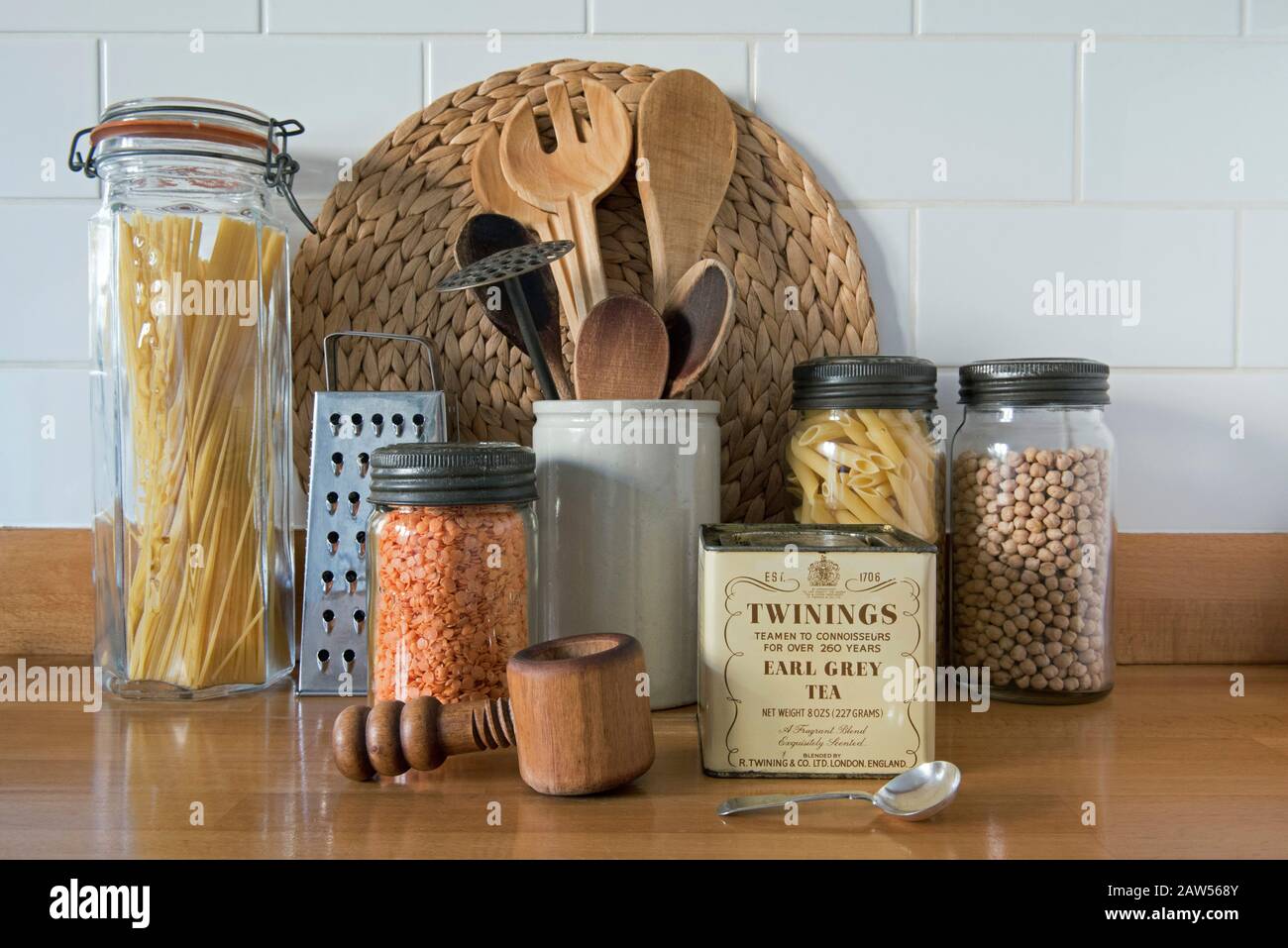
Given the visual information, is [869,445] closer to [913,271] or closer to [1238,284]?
[913,271]

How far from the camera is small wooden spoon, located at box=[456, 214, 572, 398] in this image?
89 cm

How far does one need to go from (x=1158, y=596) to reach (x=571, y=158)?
711 millimetres

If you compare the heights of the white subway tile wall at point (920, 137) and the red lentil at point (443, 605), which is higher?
the white subway tile wall at point (920, 137)

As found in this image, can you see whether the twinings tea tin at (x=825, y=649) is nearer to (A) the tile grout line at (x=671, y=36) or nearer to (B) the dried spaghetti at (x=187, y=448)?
(B) the dried spaghetti at (x=187, y=448)

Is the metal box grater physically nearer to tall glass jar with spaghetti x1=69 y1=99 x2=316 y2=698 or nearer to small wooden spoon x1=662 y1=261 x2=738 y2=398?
tall glass jar with spaghetti x1=69 y1=99 x2=316 y2=698

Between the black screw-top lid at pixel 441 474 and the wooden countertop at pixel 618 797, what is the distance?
18cm

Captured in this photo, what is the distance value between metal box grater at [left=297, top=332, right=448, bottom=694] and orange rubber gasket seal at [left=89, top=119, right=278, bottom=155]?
0.23m

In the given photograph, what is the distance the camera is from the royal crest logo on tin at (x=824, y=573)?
0.63 m

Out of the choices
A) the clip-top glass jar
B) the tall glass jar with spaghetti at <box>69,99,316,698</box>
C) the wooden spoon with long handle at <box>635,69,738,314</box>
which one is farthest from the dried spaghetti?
the clip-top glass jar

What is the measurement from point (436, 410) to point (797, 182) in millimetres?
411

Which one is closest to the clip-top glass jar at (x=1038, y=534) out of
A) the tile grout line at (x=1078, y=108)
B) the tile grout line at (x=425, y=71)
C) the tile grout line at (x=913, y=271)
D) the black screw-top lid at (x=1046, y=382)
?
the black screw-top lid at (x=1046, y=382)

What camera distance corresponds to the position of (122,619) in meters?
0.84

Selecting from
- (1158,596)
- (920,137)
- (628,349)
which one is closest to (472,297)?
(628,349)

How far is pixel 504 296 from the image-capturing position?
0.89m
